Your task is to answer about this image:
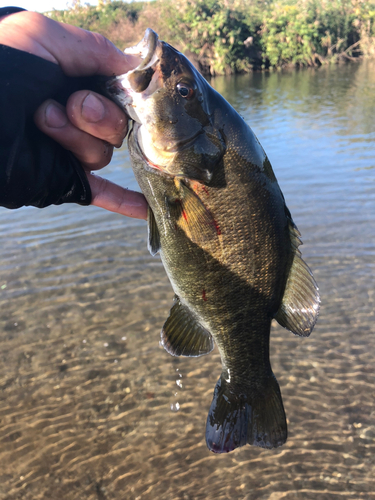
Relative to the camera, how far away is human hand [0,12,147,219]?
6.26 ft

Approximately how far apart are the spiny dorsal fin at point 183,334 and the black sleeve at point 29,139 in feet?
3.42

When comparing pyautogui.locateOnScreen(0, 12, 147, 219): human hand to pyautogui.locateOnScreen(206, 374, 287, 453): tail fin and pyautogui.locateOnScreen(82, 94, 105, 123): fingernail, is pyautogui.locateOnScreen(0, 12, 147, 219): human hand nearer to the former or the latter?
pyautogui.locateOnScreen(82, 94, 105, 123): fingernail

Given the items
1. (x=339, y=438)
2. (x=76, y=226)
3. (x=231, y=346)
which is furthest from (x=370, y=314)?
(x=76, y=226)

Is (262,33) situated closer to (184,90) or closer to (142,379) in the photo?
(142,379)

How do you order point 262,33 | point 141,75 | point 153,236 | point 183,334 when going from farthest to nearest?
point 262,33
point 183,334
point 153,236
point 141,75

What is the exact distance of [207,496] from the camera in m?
3.37

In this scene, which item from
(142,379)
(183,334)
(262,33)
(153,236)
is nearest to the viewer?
(153,236)

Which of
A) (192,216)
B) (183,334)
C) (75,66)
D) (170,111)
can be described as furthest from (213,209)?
(75,66)

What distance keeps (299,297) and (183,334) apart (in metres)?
0.76

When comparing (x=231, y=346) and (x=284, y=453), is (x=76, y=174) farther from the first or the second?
(x=284, y=453)

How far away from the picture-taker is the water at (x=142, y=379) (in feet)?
11.5

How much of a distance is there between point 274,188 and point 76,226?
274 inches

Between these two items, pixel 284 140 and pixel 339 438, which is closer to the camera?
pixel 339 438

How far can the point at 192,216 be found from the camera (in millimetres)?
2039
